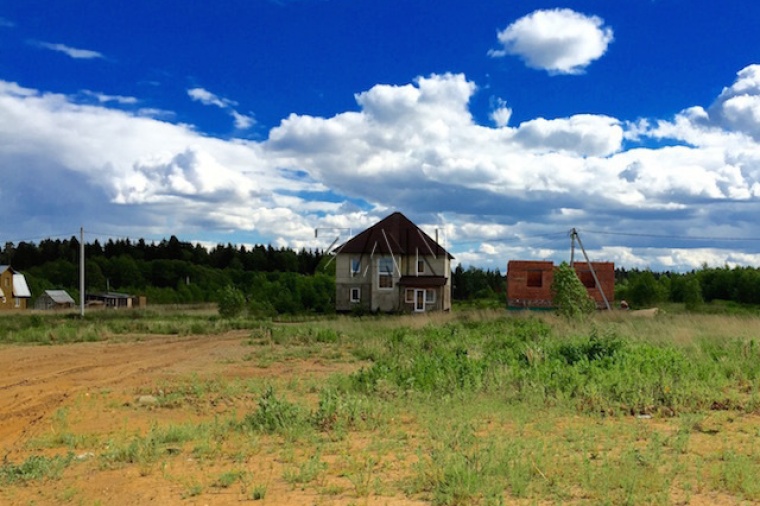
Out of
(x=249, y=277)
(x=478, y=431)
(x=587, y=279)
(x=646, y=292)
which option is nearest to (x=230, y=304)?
(x=587, y=279)

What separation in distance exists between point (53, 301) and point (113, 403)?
222 feet

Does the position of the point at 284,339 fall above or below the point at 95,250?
below

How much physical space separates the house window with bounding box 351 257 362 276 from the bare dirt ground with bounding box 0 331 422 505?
20.2m

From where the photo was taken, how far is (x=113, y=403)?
11.3 metres

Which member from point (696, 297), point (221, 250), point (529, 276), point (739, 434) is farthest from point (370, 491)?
point (221, 250)

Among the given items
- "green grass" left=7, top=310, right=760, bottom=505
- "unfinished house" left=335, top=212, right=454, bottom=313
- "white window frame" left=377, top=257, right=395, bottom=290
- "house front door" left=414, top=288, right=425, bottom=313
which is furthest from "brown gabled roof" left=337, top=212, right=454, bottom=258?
"green grass" left=7, top=310, right=760, bottom=505

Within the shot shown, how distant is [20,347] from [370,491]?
20200 mm

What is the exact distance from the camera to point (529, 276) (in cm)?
4328

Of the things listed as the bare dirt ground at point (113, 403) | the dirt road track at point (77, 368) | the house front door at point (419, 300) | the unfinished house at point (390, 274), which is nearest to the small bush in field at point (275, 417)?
the bare dirt ground at point (113, 403)

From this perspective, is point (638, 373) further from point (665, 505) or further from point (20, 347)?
point (20, 347)

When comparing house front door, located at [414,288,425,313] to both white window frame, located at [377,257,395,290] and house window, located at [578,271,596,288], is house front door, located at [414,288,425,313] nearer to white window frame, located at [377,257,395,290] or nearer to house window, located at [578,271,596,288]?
white window frame, located at [377,257,395,290]

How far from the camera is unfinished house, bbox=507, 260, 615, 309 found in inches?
1671

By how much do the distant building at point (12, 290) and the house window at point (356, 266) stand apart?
4197 centimetres

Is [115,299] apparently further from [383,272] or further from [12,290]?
[383,272]
